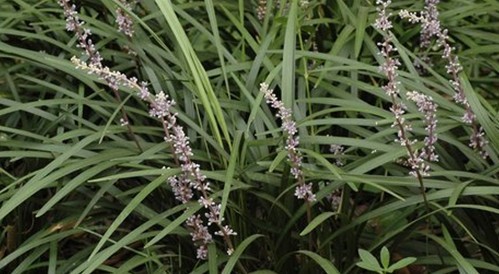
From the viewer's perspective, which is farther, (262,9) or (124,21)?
(262,9)

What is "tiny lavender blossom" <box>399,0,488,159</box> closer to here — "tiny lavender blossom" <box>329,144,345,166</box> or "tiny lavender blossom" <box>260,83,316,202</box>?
"tiny lavender blossom" <box>329,144,345,166</box>

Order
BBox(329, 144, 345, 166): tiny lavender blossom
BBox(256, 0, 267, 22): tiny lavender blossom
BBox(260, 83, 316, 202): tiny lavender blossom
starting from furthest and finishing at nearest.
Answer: BBox(256, 0, 267, 22): tiny lavender blossom
BBox(329, 144, 345, 166): tiny lavender blossom
BBox(260, 83, 316, 202): tiny lavender blossom

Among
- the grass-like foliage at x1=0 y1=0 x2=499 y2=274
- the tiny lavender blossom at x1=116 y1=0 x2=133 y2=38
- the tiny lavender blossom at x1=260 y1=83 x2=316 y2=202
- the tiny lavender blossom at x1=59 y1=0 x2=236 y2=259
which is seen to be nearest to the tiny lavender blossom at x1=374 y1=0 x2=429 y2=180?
the grass-like foliage at x1=0 y1=0 x2=499 y2=274

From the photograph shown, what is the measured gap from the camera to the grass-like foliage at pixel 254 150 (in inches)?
111

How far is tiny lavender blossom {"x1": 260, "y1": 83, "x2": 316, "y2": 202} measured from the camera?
273 cm

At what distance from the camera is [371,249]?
2904mm

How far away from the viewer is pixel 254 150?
3.19 meters

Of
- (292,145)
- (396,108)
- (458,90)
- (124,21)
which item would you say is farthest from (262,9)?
(396,108)

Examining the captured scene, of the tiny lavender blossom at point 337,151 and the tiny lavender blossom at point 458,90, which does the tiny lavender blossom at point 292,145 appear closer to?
the tiny lavender blossom at point 337,151

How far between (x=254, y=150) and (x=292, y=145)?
451 millimetres

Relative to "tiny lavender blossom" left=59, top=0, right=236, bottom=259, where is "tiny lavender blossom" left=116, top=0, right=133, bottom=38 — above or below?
above

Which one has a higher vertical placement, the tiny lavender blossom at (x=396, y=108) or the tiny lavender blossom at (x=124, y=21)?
the tiny lavender blossom at (x=124, y=21)

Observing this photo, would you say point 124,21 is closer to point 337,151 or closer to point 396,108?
point 337,151

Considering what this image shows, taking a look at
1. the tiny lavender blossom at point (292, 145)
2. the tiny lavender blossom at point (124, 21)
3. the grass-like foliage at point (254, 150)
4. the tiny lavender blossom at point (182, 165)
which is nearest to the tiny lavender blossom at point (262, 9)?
the grass-like foliage at point (254, 150)
